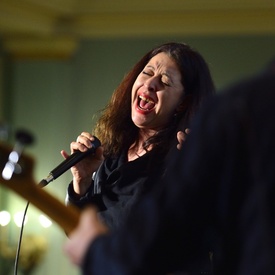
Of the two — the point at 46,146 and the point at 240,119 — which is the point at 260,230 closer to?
the point at 240,119

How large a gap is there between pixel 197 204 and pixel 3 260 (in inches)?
188

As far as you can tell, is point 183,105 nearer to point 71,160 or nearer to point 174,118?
point 174,118

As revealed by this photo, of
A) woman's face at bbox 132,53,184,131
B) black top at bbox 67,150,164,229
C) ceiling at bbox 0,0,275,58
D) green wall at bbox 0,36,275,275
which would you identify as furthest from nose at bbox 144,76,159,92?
green wall at bbox 0,36,275,275

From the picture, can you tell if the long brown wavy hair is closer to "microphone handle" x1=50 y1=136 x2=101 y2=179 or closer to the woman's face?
the woman's face

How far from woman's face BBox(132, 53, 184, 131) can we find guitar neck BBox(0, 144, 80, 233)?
93 cm

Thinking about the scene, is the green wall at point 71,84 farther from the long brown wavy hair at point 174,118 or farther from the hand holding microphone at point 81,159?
the hand holding microphone at point 81,159

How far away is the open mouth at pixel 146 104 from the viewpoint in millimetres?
2393

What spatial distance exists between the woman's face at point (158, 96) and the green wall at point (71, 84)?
3496 mm

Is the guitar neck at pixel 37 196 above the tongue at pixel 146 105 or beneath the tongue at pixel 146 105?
beneath

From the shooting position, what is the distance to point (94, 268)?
4.35ft

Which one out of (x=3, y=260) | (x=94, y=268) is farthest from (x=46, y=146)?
(x=94, y=268)

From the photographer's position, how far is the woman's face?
239 cm

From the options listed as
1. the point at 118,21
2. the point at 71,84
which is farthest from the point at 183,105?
the point at 71,84

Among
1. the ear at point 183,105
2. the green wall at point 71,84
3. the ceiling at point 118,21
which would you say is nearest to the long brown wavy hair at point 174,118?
the ear at point 183,105
